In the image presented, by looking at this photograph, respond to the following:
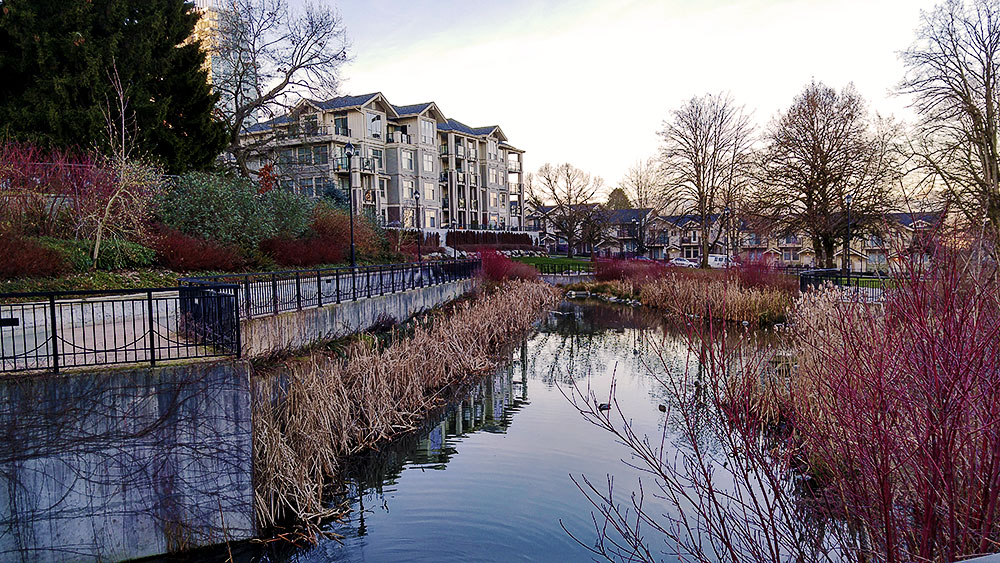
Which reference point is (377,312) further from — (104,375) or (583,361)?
(104,375)

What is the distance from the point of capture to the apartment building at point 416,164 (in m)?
55.1

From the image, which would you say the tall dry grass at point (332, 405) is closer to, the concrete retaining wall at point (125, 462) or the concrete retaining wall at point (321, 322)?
the concrete retaining wall at point (125, 462)

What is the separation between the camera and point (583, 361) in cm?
1911

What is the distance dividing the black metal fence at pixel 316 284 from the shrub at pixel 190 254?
2.95 meters

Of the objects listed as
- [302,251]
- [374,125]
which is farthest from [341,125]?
[302,251]

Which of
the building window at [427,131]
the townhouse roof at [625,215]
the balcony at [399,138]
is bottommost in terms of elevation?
the townhouse roof at [625,215]

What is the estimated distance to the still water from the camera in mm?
8195

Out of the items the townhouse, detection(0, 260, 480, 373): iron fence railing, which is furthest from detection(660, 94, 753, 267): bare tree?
detection(0, 260, 480, 373): iron fence railing

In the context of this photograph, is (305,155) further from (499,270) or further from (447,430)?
(447,430)

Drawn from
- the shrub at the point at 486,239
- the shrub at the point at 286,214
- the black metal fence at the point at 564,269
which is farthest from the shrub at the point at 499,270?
the shrub at the point at 486,239

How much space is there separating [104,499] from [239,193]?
17339 millimetres

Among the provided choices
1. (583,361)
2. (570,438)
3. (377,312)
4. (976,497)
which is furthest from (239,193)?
(976,497)

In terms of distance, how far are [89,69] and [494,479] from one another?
18226mm

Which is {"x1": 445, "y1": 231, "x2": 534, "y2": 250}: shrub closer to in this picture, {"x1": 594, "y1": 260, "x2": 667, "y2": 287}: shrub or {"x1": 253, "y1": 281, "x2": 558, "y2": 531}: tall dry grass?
{"x1": 594, "y1": 260, "x2": 667, "y2": 287}: shrub
